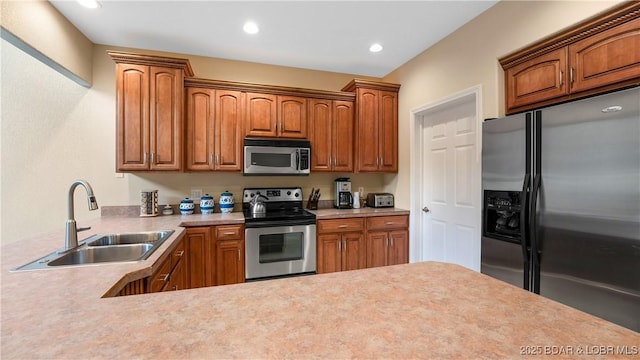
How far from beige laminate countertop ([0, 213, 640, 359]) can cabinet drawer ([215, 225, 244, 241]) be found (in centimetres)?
158

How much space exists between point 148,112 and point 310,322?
9.03ft

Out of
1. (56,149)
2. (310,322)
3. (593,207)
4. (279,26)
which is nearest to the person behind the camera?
(310,322)

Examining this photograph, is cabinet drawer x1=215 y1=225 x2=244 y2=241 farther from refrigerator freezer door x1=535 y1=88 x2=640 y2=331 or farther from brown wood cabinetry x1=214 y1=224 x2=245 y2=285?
refrigerator freezer door x1=535 y1=88 x2=640 y2=331

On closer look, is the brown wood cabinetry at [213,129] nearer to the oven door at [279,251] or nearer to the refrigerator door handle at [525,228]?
the oven door at [279,251]

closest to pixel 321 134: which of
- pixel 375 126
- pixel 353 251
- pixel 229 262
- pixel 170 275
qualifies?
pixel 375 126

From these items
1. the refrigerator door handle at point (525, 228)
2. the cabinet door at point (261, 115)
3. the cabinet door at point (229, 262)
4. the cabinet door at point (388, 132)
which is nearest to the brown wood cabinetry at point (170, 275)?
the cabinet door at point (229, 262)

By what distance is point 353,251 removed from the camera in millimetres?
3025

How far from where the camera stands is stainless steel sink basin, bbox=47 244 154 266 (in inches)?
57.6

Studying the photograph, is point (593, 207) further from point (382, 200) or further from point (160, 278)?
point (160, 278)

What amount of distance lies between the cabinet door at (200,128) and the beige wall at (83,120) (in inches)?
12.8

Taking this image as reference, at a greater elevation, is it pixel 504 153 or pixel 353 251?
pixel 504 153

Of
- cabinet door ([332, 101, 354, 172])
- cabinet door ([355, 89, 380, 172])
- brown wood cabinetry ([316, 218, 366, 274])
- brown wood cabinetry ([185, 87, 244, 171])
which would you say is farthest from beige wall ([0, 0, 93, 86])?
cabinet door ([355, 89, 380, 172])

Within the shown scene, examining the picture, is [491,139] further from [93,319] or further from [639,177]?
[93,319]

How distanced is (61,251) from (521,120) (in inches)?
112
